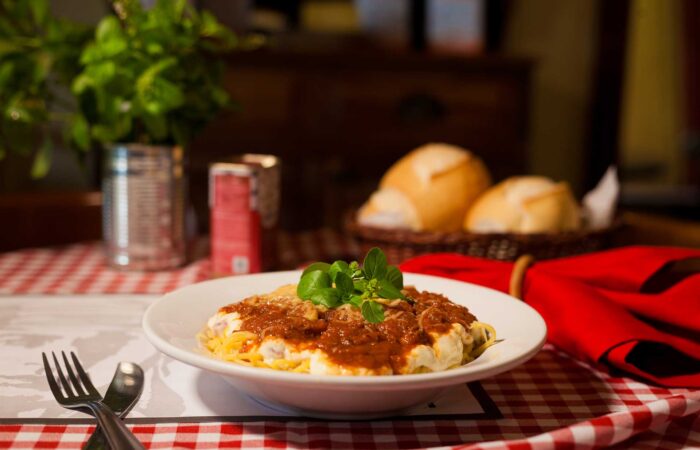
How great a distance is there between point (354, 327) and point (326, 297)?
0.16 ft

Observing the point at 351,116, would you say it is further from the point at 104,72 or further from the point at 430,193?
the point at 104,72

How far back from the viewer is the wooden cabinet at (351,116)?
278cm

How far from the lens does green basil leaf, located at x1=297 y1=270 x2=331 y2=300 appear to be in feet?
2.40

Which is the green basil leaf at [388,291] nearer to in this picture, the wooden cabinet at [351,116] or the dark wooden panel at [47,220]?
the dark wooden panel at [47,220]

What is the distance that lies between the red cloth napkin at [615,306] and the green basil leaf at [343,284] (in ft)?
0.97

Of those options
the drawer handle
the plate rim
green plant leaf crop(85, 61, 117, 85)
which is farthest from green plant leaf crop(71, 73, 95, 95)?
the drawer handle

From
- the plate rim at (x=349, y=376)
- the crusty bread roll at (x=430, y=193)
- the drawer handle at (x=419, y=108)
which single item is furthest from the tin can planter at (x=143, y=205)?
the drawer handle at (x=419, y=108)

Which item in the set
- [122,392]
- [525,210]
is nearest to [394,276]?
[122,392]

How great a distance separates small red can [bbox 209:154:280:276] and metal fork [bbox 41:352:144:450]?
0.44m

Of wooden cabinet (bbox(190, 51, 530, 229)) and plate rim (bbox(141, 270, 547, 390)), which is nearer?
plate rim (bbox(141, 270, 547, 390))

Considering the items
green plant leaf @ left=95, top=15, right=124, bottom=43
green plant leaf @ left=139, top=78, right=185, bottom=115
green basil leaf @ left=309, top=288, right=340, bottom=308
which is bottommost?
green basil leaf @ left=309, top=288, right=340, bottom=308

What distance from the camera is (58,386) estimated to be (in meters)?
0.76

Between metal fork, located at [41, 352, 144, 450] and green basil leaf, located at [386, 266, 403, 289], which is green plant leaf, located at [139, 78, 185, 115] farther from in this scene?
green basil leaf, located at [386, 266, 403, 289]

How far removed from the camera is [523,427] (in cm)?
71
